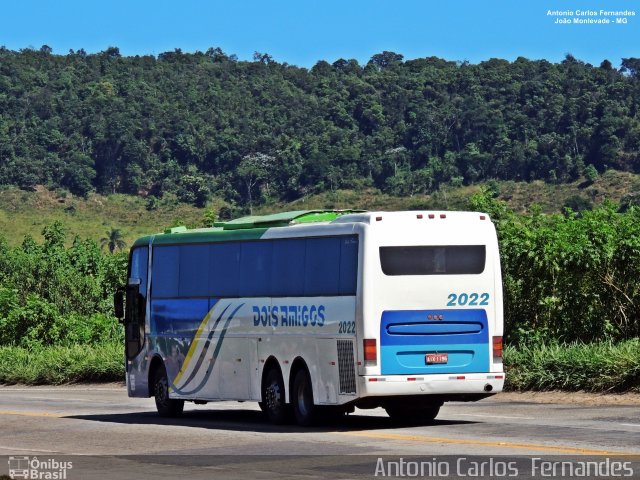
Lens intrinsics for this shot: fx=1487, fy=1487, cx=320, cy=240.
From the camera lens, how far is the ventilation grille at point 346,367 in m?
20.8

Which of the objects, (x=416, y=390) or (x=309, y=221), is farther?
(x=309, y=221)

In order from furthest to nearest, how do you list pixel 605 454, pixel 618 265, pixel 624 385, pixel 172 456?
pixel 618 265 → pixel 624 385 → pixel 172 456 → pixel 605 454

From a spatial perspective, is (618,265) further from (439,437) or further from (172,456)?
(172,456)

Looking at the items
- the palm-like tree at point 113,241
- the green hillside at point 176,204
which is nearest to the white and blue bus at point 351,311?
the palm-like tree at point 113,241

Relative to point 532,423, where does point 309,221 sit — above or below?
above

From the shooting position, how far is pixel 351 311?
20.9 m

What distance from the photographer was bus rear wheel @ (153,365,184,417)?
2656 centimetres

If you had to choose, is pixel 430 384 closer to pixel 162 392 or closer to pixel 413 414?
pixel 413 414

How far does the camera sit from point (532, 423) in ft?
70.1


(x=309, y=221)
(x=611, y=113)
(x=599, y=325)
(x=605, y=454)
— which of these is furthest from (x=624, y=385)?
(x=611, y=113)

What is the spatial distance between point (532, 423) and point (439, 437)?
2607 mm

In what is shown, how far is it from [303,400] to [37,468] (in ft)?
20.8

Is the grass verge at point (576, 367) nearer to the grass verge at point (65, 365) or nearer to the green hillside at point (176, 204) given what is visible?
the grass verge at point (65, 365)

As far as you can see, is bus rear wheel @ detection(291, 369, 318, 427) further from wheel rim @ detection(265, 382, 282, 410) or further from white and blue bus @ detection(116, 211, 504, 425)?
wheel rim @ detection(265, 382, 282, 410)
